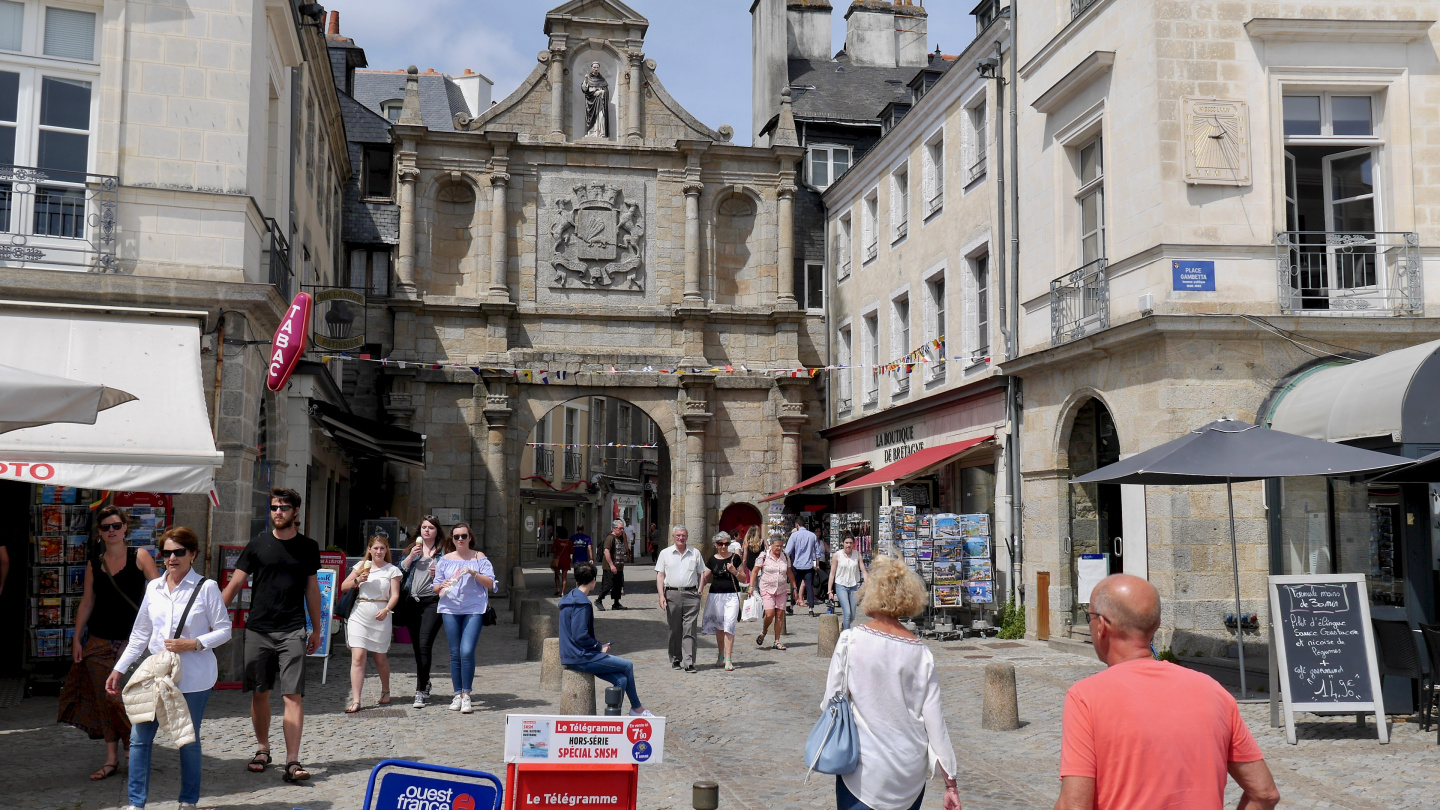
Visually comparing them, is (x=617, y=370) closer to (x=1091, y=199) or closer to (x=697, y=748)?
(x=1091, y=199)

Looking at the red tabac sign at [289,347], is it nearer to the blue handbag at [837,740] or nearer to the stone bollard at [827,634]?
the stone bollard at [827,634]

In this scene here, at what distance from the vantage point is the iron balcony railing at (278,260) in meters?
12.7

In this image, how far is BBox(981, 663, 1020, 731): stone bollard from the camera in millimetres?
8742

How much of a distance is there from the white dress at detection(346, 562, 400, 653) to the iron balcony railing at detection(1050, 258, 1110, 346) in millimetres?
7888

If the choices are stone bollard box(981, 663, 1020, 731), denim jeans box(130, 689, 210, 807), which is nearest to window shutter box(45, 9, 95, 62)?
denim jeans box(130, 689, 210, 807)

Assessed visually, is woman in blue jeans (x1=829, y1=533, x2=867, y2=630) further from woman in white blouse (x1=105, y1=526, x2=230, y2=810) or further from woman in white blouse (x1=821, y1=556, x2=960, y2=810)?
woman in white blouse (x1=821, y1=556, x2=960, y2=810)

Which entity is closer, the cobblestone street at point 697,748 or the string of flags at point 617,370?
the cobblestone street at point 697,748

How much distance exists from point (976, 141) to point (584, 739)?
14.9 metres

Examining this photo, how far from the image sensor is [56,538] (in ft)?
34.0

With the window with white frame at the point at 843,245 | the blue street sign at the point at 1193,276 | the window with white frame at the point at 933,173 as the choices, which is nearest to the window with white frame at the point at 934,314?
the window with white frame at the point at 933,173

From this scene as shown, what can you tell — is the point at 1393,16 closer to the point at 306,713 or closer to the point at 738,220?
the point at 306,713

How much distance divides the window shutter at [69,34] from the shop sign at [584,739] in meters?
9.21

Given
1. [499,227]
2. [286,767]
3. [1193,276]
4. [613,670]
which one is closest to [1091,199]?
[1193,276]

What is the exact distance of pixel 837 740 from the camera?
418 cm
